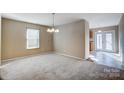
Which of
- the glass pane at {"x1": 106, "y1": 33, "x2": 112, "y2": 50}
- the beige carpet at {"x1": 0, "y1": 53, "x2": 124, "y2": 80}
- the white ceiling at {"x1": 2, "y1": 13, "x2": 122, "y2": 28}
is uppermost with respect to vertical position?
the white ceiling at {"x1": 2, "y1": 13, "x2": 122, "y2": 28}

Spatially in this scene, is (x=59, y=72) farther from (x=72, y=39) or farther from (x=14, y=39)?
(x=14, y=39)

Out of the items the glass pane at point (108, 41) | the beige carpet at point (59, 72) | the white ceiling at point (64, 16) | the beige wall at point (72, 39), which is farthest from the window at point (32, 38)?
the glass pane at point (108, 41)

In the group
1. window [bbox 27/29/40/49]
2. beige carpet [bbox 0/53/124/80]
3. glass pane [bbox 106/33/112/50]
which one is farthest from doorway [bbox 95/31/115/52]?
window [bbox 27/29/40/49]

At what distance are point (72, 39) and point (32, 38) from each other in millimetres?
2879

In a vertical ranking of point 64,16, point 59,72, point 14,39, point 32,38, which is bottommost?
point 59,72

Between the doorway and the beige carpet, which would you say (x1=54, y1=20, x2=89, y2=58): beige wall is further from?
the doorway

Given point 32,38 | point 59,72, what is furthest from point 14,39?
point 59,72

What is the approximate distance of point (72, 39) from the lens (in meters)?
5.29

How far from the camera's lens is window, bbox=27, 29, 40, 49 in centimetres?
555

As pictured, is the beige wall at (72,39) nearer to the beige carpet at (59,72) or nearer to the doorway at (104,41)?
the beige carpet at (59,72)

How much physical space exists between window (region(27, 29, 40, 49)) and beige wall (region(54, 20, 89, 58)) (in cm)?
155

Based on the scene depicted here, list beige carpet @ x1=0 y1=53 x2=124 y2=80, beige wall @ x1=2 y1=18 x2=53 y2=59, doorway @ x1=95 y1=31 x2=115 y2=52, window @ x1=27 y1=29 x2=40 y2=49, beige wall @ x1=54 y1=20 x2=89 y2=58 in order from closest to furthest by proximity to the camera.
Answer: beige carpet @ x1=0 y1=53 x2=124 y2=80 < beige wall @ x1=2 y1=18 x2=53 y2=59 < beige wall @ x1=54 y1=20 x2=89 y2=58 < window @ x1=27 y1=29 x2=40 y2=49 < doorway @ x1=95 y1=31 x2=115 y2=52

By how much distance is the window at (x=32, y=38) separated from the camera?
18.2 ft
